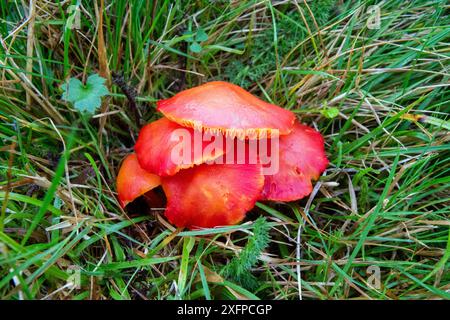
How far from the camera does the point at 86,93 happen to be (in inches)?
80.7

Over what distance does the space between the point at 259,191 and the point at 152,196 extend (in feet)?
1.98

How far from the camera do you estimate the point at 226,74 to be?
264 centimetres

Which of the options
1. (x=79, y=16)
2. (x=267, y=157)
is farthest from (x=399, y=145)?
(x=79, y=16)

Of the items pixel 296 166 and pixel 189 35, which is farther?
pixel 189 35

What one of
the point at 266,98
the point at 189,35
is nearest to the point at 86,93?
the point at 189,35

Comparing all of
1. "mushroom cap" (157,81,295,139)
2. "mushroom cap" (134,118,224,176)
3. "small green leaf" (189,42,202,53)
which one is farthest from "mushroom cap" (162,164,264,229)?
"small green leaf" (189,42,202,53)

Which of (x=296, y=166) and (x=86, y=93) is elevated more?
(x=86, y=93)

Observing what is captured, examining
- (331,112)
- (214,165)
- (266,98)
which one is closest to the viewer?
(214,165)

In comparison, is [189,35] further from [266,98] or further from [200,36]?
[266,98]

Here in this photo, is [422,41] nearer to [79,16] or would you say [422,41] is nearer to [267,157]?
[267,157]

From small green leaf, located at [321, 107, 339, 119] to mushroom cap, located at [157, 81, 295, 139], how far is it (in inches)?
15.5

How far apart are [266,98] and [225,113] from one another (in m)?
0.80

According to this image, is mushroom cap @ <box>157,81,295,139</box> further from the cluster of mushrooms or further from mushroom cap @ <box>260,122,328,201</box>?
mushroom cap @ <box>260,122,328,201</box>

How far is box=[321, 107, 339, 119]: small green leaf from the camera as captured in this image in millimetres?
2334
